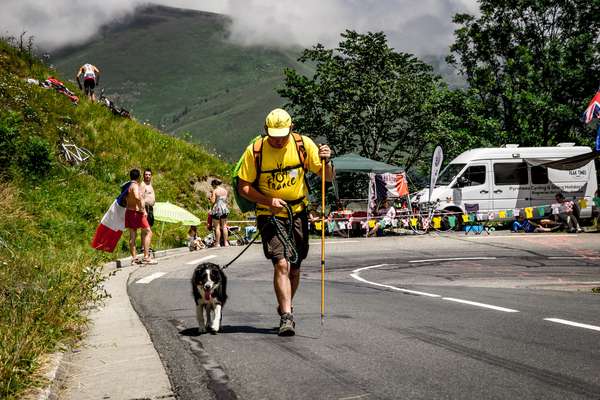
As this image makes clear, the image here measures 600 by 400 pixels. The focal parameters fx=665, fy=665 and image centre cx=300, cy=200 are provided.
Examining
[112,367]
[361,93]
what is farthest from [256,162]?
[361,93]

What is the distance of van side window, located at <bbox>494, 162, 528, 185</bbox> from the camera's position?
2683cm

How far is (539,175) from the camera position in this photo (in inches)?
1072

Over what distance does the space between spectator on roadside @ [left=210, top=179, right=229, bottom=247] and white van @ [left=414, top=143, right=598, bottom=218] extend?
9077mm

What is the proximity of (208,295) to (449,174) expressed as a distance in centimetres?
2179

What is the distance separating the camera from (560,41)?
40.8m

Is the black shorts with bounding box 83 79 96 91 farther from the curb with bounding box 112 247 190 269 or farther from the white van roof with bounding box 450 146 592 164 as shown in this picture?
the white van roof with bounding box 450 146 592 164

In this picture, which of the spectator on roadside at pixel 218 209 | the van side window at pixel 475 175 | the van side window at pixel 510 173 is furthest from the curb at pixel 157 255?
the van side window at pixel 510 173

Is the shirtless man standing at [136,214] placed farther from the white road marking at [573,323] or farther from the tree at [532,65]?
the tree at [532,65]

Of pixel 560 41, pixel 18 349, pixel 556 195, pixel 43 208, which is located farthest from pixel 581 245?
pixel 560 41

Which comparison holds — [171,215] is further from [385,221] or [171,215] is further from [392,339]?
[392,339]

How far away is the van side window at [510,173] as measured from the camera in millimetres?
26828

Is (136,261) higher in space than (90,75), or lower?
lower

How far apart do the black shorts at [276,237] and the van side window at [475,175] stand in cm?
2123

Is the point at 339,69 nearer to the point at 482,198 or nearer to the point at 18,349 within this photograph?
the point at 482,198
